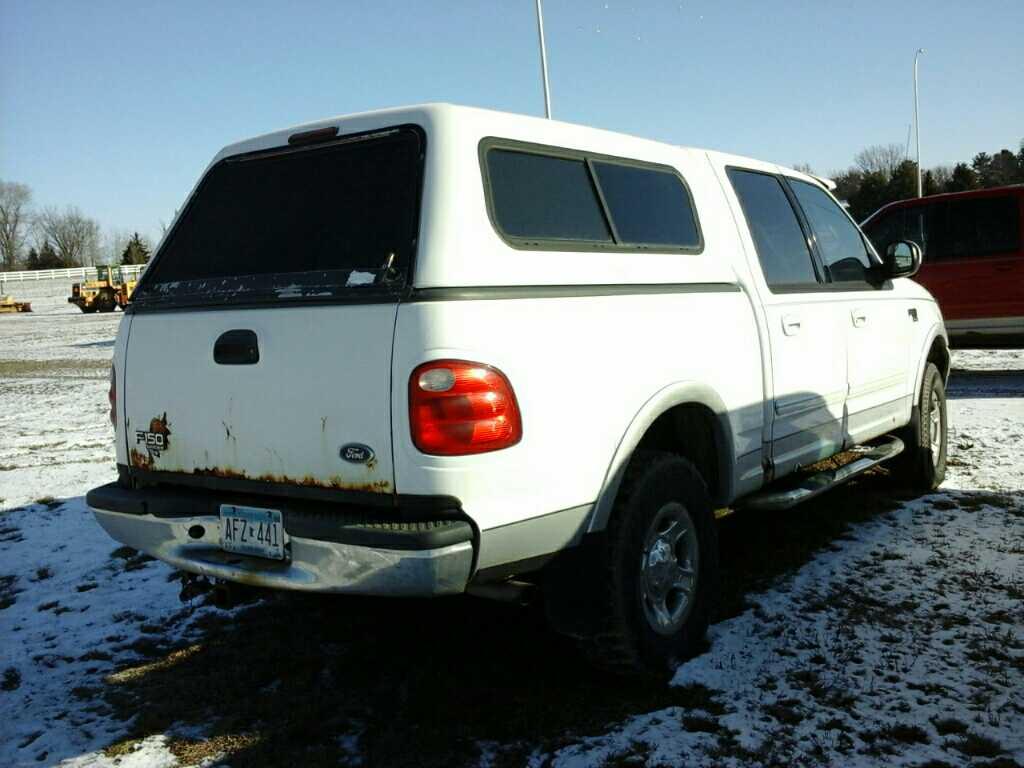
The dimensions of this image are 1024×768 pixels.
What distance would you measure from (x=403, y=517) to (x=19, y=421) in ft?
30.3

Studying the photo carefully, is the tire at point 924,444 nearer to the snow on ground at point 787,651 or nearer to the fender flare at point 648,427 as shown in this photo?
the snow on ground at point 787,651

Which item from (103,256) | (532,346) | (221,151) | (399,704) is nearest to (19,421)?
(221,151)

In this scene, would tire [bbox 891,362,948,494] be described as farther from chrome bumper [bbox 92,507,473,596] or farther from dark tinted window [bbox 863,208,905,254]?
dark tinted window [bbox 863,208,905,254]

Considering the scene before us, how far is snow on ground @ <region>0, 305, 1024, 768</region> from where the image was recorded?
2816mm

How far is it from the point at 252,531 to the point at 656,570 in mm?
1453

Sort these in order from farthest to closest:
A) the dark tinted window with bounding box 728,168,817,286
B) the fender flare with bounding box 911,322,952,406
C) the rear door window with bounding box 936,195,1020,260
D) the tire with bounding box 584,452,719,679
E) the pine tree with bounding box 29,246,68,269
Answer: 1. the pine tree with bounding box 29,246,68,269
2. the rear door window with bounding box 936,195,1020,260
3. the fender flare with bounding box 911,322,952,406
4. the dark tinted window with bounding box 728,168,817,286
5. the tire with bounding box 584,452,719,679

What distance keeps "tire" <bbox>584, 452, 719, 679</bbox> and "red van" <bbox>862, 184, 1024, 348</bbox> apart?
7655 mm

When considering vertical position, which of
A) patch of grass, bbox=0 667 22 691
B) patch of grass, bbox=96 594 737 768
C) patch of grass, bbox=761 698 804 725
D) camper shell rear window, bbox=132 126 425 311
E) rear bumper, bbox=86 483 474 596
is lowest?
patch of grass, bbox=761 698 804 725

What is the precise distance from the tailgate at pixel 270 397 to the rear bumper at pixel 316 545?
0.35ft

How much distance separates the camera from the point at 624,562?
3016 mm

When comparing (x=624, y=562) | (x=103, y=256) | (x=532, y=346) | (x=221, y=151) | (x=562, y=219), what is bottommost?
(x=624, y=562)

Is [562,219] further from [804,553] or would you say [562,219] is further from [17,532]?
[17,532]

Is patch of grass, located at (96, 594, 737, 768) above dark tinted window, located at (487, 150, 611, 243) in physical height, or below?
below

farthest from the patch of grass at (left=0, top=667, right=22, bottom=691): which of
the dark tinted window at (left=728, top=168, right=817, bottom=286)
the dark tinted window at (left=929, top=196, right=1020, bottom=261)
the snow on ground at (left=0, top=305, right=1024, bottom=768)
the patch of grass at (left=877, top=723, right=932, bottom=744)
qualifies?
the dark tinted window at (left=929, top=196, right=1020, bottom=261)
